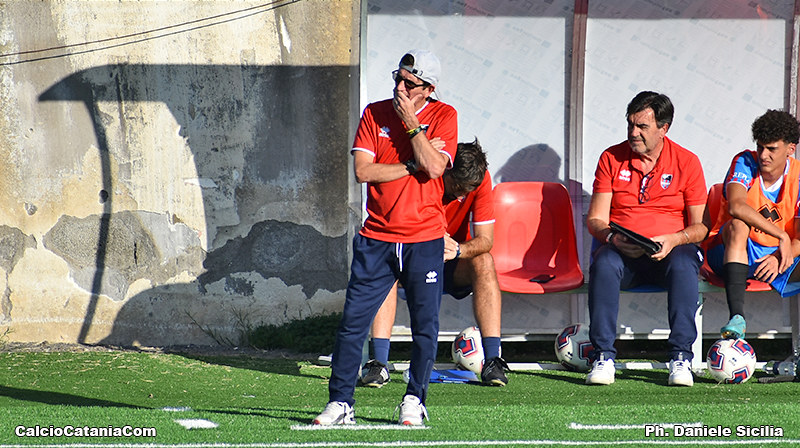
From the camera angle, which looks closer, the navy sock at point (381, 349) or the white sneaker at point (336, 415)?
the white sneaker at point (336, 415)

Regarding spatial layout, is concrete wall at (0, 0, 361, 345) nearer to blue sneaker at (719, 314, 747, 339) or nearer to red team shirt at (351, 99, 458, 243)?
blue sneaker at (719, 314, 747, 339)

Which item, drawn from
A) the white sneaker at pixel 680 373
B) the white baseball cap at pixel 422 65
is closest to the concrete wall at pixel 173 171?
the white sneaker at pixel 680 373

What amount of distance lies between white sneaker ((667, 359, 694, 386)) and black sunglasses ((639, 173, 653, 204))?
40.5 inches

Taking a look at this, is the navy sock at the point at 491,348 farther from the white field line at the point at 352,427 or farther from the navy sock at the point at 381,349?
the white field line at the point at 352,427

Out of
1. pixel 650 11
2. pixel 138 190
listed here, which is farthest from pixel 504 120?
pixel 138 190

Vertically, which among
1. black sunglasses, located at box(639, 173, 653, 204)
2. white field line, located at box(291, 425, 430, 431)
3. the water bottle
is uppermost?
black sunglasses, located at box(639, 173, 653, 204)

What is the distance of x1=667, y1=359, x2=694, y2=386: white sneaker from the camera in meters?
5.13

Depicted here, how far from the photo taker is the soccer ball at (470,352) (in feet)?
17.6

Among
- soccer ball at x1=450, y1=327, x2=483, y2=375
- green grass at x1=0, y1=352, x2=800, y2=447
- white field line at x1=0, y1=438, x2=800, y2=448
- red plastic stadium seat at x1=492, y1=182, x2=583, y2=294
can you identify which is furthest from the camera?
red plastic stadium seat at x1=492, y1=182, x2=583, y2=294

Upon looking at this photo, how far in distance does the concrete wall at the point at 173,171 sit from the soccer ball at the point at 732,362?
2.78m

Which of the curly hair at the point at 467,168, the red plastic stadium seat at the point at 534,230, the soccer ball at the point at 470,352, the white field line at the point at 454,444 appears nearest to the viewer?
the white field line at the point at 454,444

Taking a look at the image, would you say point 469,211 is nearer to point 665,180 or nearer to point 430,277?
point 665,180

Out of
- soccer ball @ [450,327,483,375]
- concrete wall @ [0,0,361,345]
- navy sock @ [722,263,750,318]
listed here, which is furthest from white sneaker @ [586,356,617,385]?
concrete wall @ [0,0,361,345]

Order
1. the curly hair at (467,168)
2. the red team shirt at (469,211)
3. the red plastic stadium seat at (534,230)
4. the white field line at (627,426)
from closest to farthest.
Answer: the white field line at (627,426)
the curly hair at (467,168)
the red team shirt at (469,211)
the red plastic stadium seat at (534,230)
